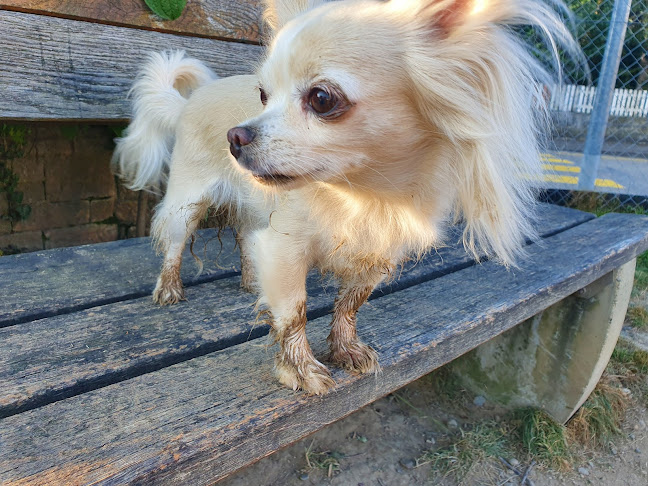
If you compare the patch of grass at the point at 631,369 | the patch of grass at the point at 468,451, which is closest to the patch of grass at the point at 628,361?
the patch of grass at the point at 631,369

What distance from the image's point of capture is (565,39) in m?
1.04

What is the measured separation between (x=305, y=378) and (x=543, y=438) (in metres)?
1.63

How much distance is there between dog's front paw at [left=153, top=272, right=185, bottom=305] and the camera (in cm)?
171

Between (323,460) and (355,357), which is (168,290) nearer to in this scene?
(355,357)

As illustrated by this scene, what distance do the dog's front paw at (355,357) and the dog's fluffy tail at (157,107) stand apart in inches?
44.7

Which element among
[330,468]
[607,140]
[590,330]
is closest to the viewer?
[330,468]

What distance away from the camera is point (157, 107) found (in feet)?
6.60

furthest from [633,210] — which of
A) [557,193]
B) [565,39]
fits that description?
[565,39]

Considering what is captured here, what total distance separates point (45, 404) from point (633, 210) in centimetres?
426

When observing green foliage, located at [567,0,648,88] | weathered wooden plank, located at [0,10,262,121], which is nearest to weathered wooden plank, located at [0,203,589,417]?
weathered wooden plank, located at [0,10,262,121]

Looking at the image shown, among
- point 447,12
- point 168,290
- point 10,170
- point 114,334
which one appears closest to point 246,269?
point 168,290

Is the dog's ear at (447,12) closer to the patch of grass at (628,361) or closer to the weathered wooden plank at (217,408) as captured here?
the weathered wooden plank at (217,408)

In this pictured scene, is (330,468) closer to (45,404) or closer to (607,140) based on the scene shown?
(45,404)

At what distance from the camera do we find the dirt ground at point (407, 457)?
80.9 inches
